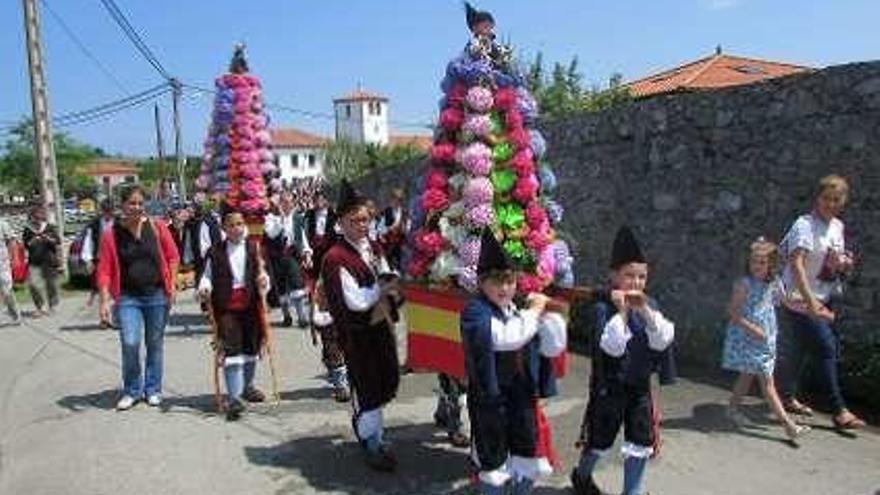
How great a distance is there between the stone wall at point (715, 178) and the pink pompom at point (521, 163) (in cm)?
311

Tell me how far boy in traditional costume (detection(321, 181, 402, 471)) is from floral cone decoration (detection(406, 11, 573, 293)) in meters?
0.39

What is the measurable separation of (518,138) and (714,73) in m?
19.5

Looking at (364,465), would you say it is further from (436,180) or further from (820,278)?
(820,278)

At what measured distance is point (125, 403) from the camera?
896 centimetres

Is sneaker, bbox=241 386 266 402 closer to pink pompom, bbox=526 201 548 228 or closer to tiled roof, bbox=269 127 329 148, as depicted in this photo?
pink pompom, bbox=526 201 548 228

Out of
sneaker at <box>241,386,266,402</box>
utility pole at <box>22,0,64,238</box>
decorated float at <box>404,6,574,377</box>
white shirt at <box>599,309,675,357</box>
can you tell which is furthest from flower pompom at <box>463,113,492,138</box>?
utility pole at <box>22,0,64,238</box>

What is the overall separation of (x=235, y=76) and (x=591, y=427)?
10.1m

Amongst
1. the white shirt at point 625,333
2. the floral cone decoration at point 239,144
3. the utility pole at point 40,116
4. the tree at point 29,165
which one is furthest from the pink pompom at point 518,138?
the tree at point 29,165

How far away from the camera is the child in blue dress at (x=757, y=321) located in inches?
305

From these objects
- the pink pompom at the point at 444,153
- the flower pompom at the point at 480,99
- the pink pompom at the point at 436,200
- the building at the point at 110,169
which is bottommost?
the pink pompom at the point at 436,200

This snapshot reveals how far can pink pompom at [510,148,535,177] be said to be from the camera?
709 centimetres

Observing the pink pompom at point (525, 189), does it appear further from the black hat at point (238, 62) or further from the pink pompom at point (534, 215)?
the black hat at point (238, 62)

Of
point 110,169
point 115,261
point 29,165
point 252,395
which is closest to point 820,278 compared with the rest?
point 252,395

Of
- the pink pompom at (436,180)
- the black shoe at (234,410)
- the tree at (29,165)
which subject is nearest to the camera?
the pink pompom at (436,180)
